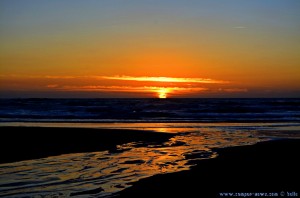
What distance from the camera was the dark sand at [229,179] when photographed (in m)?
7.84

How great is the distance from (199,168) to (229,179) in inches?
58.7

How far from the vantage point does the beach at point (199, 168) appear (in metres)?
7.88

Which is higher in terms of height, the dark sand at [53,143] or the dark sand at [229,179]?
the dark sand at [229,179]

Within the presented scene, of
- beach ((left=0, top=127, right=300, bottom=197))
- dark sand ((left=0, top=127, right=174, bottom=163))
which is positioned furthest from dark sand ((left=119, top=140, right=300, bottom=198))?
dark sand ((left=0, top=127, right=174, bottom=163))

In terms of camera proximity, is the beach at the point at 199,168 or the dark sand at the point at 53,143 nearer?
the beach at the point at 199,168

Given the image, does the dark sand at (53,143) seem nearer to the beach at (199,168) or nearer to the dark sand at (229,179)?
the beach at (199,168)

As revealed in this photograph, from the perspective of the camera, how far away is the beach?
7.88 metres

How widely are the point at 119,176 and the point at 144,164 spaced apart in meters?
1.74

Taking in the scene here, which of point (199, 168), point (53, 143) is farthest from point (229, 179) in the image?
point (53, 143)

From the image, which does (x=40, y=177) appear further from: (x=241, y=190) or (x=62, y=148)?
(x=62, y=148)

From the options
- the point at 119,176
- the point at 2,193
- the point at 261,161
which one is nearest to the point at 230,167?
the point at 261,161

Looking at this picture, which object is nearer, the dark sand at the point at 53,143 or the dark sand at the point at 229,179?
the dark sand at the point at 229,179

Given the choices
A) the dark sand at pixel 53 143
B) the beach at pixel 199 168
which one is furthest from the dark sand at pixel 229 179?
the dark sand at pixel 53 143

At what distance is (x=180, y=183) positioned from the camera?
336 inches
